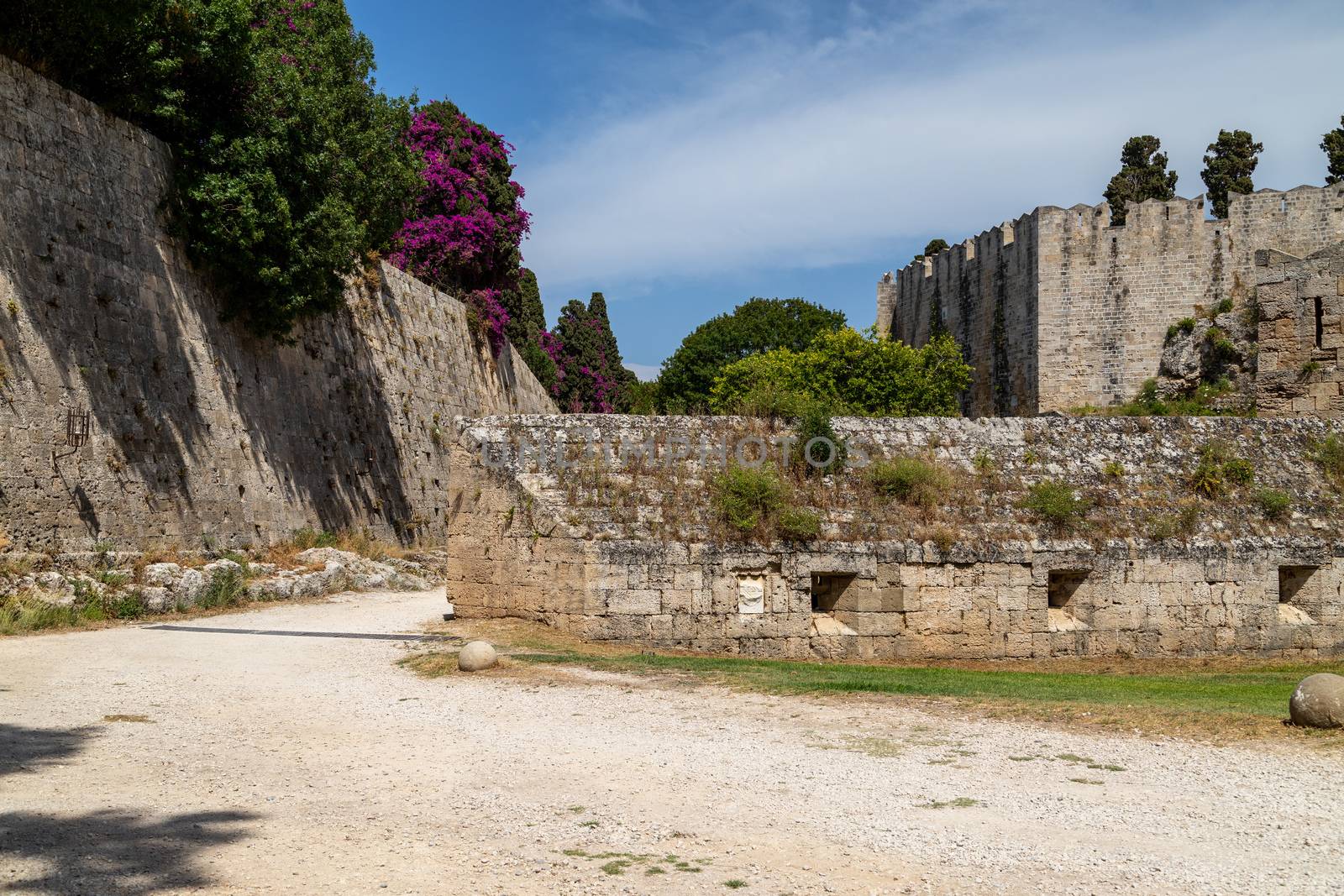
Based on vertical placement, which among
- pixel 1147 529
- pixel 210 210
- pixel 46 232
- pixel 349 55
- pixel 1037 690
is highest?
pixel 349 55

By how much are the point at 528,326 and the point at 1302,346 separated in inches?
1275

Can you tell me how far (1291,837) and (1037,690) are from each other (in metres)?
4.79

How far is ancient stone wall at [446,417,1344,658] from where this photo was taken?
12.4 m

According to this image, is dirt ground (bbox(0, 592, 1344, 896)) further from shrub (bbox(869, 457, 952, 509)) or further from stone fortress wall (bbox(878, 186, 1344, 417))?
stone fortress wall (bbox(878, 186, 1344, 417))

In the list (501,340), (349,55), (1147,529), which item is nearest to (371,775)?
(1147,529)

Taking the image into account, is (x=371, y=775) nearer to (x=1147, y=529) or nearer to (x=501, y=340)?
(x=1147, y=529)

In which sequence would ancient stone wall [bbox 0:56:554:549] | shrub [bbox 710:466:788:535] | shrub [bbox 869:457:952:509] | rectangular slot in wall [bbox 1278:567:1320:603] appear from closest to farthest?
shrub [bbox 710:466:788:535]
shrub [bbox 869:457:952:509]
ancient stone wall [bbox 0:56:554:549]
rectangular slot in wall [bbox 1278:567:1320:603]

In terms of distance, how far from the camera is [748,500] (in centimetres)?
1269

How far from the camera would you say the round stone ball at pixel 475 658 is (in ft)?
34.0

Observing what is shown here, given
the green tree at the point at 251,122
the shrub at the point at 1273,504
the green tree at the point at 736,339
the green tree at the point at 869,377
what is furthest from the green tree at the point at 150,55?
the green tree at the point at 736,339

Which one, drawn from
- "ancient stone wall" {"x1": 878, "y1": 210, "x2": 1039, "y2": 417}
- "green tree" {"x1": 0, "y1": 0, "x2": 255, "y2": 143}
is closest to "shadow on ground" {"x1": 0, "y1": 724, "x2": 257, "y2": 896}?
"green tree" {"x1": 0, "y1": 0, "x2": 255, "y2": 143}

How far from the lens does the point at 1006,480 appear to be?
1367cm

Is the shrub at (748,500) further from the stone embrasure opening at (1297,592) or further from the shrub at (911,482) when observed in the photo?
the stone embrasure opening at (1297,592)

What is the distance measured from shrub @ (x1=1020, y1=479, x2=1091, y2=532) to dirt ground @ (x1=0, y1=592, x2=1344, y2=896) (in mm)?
4942
